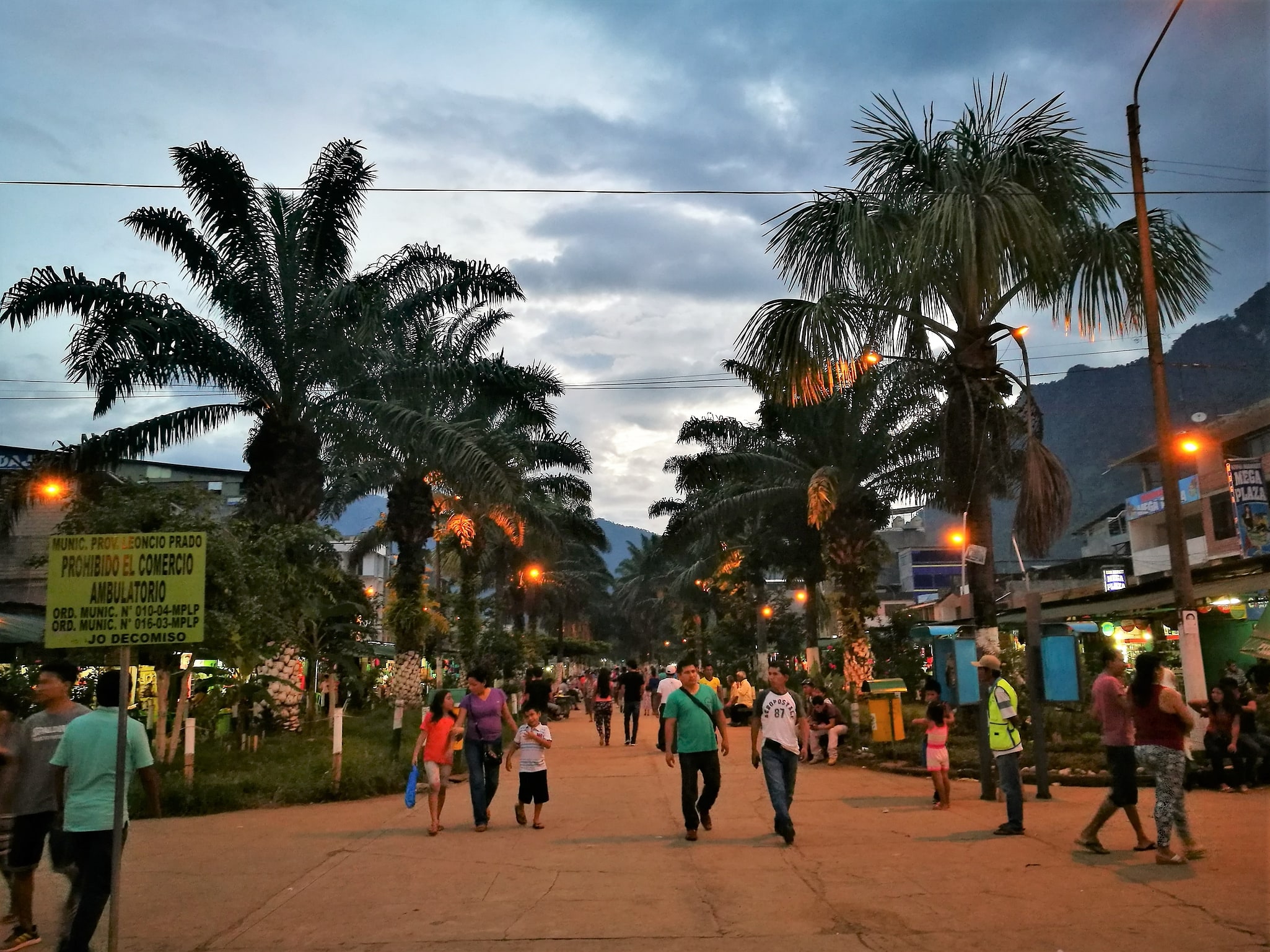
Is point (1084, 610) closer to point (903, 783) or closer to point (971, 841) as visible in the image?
point (903, 783)

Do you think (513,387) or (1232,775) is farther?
(513,387)

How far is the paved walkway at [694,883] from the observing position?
20.2 ft

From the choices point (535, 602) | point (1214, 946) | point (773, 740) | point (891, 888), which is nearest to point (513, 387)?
point (773, 740)

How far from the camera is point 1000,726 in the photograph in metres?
9.88

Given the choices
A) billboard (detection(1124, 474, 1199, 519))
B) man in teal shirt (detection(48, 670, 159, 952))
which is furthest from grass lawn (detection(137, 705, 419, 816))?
billboard (detection(1124, 474, 1199, 519))

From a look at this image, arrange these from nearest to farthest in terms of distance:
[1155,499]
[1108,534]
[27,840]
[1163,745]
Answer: [27,840], [1163,745], [1155,499], [1108,534]

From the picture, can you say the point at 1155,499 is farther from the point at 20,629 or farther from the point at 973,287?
the point at 20,629

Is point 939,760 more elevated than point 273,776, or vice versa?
point 939,760

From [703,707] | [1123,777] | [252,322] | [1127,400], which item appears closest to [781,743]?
[703,707]

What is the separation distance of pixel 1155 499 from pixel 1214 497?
9355mm

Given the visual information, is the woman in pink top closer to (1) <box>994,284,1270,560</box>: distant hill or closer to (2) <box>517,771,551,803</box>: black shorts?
(2) <box>517,771,551,803</box>: black shorts

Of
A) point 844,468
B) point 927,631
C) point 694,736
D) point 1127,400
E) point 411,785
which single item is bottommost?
point 411,785

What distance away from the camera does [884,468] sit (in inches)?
978

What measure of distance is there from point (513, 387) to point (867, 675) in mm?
10122
